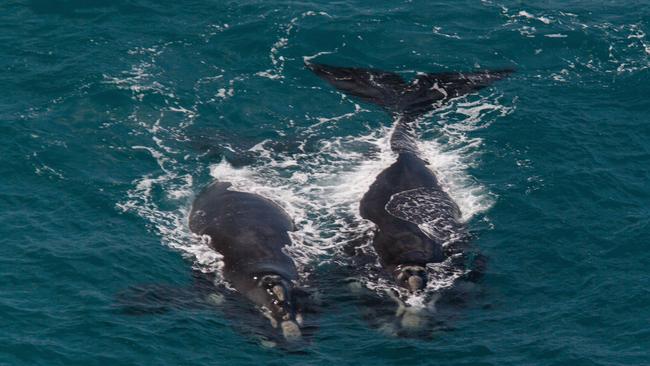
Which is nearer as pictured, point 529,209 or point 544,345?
point 544,345

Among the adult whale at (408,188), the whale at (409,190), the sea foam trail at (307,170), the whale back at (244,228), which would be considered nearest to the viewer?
the whale back at (244,228)

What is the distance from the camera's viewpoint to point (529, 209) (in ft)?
220

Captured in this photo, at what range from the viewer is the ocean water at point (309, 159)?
5444cm

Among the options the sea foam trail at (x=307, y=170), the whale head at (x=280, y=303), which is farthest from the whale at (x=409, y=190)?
the whale head at (x=280, y=303)

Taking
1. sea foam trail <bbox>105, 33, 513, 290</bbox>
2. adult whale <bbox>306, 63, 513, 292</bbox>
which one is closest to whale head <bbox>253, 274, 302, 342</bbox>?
sea foam trail <bbox>105, 33, 513, 290</bbox>

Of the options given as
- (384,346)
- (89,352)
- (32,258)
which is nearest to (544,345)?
(384,346)

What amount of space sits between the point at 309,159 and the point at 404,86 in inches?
444

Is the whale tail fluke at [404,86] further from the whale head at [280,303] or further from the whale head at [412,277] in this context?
the whale head at [280,303]

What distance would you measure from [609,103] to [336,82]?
69.6 ft

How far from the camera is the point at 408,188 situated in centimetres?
6744

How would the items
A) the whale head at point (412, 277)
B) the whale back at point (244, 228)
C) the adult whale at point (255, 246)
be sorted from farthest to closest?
the whale back at point (244, 228)
the whale head at point (412, 277)
the adult whale at point (255, 246)

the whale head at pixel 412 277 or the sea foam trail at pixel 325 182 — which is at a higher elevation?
the whale head at pixel 412 277

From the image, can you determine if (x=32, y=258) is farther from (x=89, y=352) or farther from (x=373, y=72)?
(x=373, y=72)

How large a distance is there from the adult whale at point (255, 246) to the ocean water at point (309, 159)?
116cm
